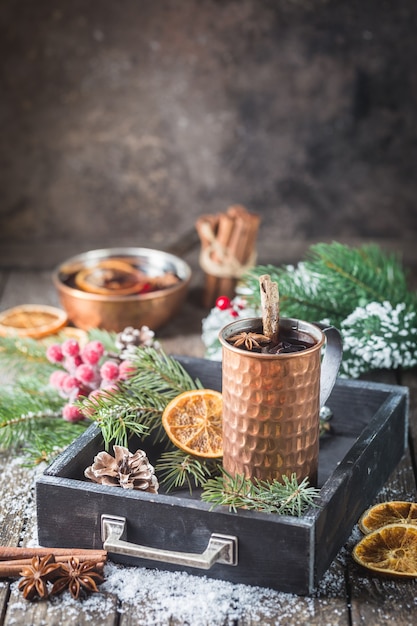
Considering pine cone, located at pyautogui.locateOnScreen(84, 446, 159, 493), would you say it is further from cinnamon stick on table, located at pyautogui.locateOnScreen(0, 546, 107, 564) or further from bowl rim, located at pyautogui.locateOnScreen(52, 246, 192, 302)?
bowl rim, located at pyautogui.locateOnScreen(52, 246, 192, 302)

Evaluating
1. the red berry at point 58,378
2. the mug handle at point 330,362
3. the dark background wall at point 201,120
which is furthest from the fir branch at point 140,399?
the dark background wall at point 201,120

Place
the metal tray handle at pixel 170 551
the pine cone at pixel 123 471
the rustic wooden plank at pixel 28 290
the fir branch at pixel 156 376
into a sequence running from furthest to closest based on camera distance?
the rustic wooden plank at pixel 28 290 → the fir branch at pixel 156 376 → the pine cone at pixel 123 471 → the metal tray handle at pixel 170 551

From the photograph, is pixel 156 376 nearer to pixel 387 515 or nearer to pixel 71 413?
pixel 71 413

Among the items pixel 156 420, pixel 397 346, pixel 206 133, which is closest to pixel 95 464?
pixel 156 420

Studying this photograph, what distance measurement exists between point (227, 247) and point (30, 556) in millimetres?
1133

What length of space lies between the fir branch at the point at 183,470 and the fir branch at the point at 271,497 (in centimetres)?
13

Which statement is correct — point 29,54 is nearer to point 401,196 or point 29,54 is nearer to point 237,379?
point 401,196

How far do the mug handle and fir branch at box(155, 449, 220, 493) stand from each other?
7.3 inches

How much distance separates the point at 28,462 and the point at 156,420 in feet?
0.81

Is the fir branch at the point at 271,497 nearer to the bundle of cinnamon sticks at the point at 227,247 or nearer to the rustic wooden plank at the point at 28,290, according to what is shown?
the bundle of cinnamon sticks at the point at 227,247

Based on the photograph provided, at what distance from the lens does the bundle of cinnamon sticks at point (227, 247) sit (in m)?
2.04

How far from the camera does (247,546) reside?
3.29ft

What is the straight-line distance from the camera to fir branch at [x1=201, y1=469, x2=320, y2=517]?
1004 mm

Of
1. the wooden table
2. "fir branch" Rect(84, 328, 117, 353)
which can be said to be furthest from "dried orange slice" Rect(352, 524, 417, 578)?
"fir branch" Rect(84, 328, 117, 353)
